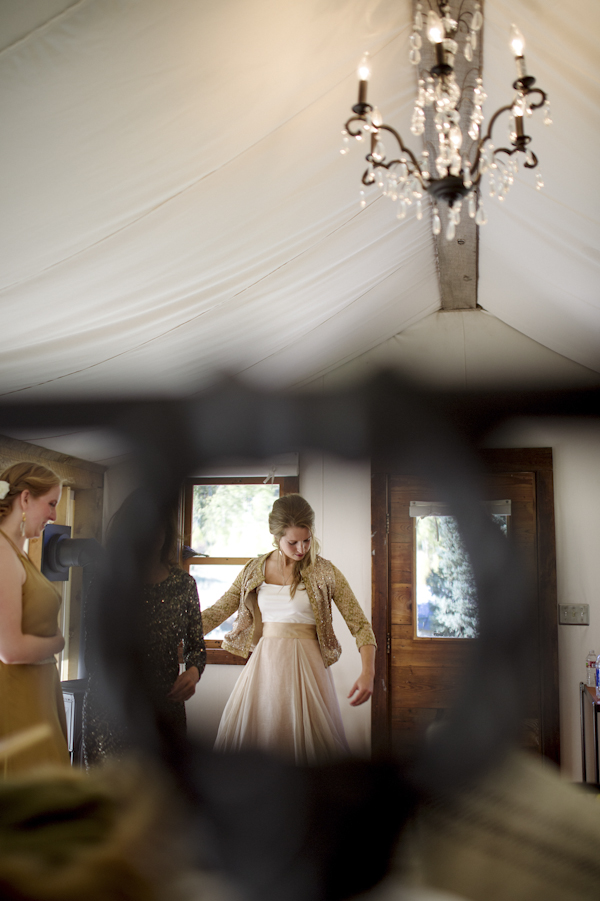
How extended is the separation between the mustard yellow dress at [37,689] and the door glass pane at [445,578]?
200 mm

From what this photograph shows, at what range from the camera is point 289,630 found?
359 mm

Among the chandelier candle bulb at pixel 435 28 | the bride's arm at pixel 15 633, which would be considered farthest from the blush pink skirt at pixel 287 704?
the chandelier candle bulb at pixel 435 28

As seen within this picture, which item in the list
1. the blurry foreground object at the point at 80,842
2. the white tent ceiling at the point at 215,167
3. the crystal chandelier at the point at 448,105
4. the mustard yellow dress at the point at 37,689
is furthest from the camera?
the crystal chandelier at the point at 448,105

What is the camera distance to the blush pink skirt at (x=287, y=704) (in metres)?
0.31

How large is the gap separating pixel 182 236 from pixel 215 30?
0.73 m

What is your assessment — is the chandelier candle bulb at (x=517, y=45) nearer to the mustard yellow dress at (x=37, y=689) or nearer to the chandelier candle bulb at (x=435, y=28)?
the chandelier candle bulb at (x=435, y=28)

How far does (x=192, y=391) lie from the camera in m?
0.32

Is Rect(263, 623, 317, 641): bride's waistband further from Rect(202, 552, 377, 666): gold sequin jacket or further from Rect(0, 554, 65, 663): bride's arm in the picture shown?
Rect(0, 554, 65, 663): bride's arm

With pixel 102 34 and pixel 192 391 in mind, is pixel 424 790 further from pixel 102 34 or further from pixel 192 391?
pixel 102 34

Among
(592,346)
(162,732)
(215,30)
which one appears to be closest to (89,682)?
(162,732)

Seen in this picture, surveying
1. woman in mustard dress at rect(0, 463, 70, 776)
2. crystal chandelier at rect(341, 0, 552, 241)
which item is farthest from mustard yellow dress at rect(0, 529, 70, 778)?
crystal chandelier at rect(341, 0, 552, 241)

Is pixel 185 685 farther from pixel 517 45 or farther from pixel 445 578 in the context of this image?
pixel 517 45

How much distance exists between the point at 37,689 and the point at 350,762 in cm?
18

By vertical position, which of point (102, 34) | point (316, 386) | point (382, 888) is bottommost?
point (382, 888)
